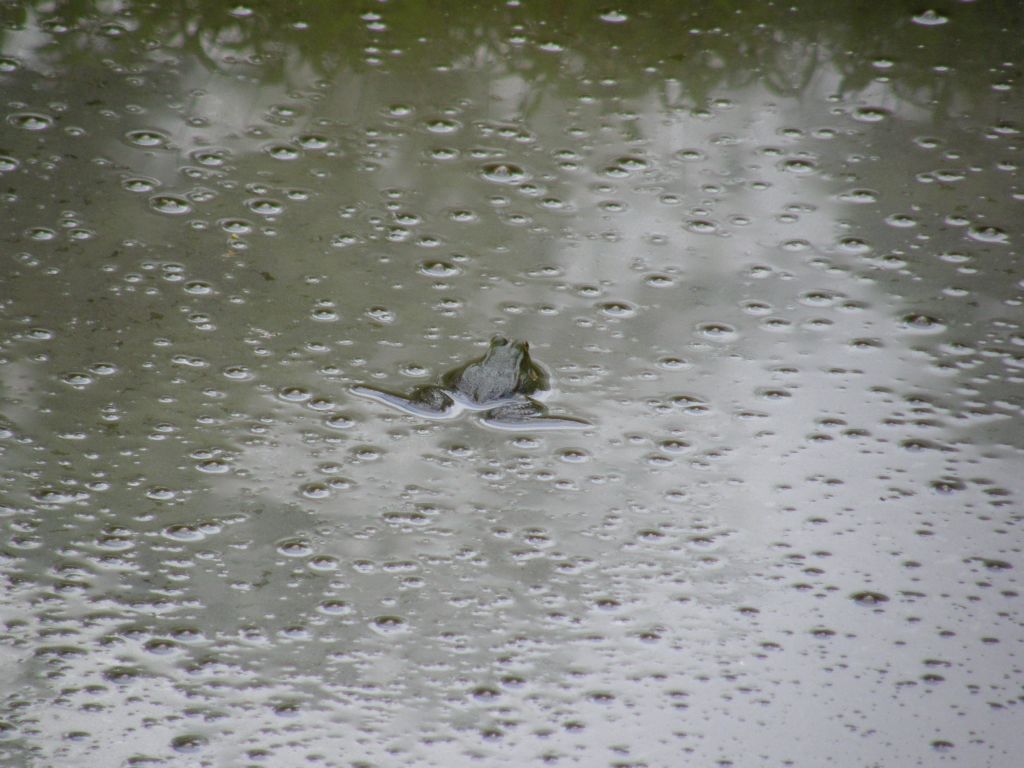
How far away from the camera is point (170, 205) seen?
2680 millimetres

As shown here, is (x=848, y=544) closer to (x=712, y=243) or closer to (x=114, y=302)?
(x=712, y=243)

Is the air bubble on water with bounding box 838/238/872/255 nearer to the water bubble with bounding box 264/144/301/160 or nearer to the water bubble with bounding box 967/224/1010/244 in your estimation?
the water bubble with bounding box 967/224/1010/244

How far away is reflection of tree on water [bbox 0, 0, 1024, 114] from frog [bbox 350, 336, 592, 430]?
4.20ft

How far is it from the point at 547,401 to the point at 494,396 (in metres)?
0.11

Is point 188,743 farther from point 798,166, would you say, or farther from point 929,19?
point 929,19

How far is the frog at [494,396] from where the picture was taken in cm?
219

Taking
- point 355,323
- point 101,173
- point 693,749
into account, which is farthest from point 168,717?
point 101,173

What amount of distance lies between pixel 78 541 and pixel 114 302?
66cm

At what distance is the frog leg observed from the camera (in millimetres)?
2191

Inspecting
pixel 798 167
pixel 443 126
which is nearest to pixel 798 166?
pixel 798 167

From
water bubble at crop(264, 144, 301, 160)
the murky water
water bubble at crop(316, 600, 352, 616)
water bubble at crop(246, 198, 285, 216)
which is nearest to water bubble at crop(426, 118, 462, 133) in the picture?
the murky water

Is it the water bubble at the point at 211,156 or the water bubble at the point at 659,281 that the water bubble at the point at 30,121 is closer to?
the water bubble at the point at 211,156

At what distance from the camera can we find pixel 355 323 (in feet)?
7.84

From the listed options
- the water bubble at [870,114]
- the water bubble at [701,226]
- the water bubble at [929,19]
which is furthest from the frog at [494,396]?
the water bubble at [929,19]
